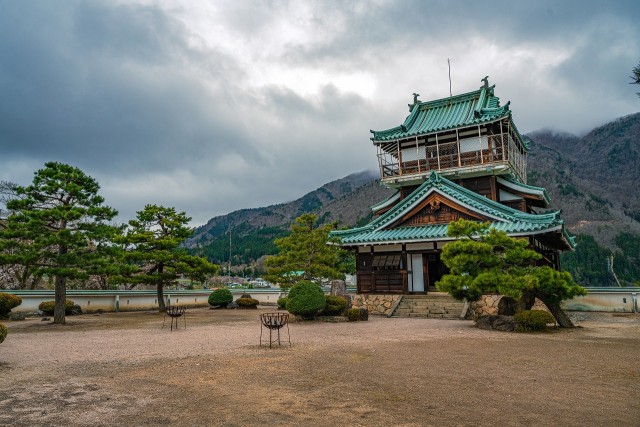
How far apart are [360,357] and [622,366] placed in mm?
5675

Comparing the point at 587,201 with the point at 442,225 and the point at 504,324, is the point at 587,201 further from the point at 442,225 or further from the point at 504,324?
the point at 504,324

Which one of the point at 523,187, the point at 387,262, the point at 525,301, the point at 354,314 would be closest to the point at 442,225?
the point at 387,262

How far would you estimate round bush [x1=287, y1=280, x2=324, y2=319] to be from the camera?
18.9m

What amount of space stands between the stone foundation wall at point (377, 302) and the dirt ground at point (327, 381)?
8.83 meters

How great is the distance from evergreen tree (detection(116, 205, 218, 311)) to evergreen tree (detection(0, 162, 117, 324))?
5316 mm

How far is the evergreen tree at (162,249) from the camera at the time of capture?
25.8 m

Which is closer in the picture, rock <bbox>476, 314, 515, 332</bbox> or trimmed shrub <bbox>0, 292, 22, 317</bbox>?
rock <bbox>476, 314, 515, 332</bbox>

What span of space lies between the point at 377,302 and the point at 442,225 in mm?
5581

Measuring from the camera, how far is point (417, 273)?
2398 centimetres

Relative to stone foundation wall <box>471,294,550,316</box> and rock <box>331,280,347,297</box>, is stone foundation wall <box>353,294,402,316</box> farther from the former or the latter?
stone foundation wall <box>471,294,550,316</box>

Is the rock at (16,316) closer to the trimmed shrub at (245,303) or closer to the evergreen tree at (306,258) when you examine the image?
the evergreen tree at (306,258)

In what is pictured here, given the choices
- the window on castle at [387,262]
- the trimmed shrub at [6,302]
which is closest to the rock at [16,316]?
the trimmed shrub at [6,302]

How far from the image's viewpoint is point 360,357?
10.4 m

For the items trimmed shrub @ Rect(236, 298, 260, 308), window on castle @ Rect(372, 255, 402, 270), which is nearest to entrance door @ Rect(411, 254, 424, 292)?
window on castle @ Rect(372, 255, 402, 270)
